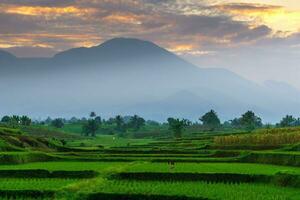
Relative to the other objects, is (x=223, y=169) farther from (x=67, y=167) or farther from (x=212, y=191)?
(x=67, y=167)

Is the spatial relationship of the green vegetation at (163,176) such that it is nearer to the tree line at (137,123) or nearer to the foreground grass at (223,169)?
the foreground grass at (223,169)

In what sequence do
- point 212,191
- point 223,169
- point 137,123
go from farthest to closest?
point 137,123 → point 223,169 → point 212,191

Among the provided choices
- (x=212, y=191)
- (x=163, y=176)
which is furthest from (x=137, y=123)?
(x=212, y=191)

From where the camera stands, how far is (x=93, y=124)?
150 m

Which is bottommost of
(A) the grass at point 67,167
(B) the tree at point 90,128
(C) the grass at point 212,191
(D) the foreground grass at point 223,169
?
(C) the grass at point 212,191

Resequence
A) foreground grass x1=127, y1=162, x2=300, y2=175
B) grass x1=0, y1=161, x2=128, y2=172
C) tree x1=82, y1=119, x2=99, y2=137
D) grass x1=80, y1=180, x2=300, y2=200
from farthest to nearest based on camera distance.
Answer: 1. tree x1=82, y1=119, x2=99, y2=137
2. grass x1=0, y1=161, x2=128, y2=172
3. foreground grass x1=127, y1=162, x2=300, y2=175
4. grass x1=80, y1=180, x2=300, y2=200

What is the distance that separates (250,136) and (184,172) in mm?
34306

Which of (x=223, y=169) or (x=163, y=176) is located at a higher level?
(x=223, y=169)

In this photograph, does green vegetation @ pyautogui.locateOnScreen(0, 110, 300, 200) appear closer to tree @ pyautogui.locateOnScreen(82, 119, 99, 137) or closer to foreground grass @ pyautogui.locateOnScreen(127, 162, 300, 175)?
foreground grass @ pyautogui.locateOnScreen(127, 162, 300, 175)

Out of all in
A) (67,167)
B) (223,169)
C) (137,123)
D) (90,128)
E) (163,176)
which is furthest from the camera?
(137,123)

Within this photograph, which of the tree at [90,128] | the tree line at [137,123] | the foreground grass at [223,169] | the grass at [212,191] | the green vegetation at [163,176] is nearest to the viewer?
the grass at [212,191]

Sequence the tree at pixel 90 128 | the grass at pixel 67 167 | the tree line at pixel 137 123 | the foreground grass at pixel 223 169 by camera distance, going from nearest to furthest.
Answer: the foreground grass at pixel 223 169, the grass at pixel 67 167, the tree line at pixel 137 123, the tree at pixel 90 128

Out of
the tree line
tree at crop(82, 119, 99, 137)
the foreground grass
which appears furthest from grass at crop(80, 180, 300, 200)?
tree at crop(82, 119, 99, 137)

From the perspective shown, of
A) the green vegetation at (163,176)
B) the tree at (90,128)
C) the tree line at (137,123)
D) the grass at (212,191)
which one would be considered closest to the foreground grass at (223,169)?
the green vegetation at (163,176)
